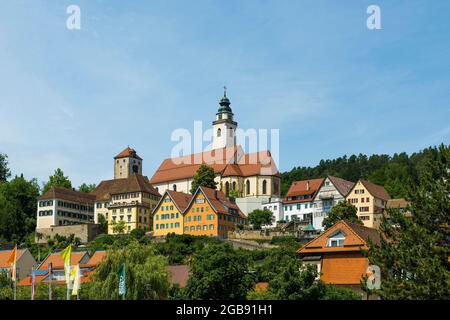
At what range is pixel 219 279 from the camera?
50.3m

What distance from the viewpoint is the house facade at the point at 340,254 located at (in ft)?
161

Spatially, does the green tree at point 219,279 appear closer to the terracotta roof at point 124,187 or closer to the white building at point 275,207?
the white building at point 275,207

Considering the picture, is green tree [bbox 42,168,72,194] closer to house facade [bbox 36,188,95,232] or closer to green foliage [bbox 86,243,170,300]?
house facade [bbox 36,188,95,232]

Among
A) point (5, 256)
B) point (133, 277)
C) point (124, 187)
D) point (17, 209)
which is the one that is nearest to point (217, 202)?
point (124, 187)

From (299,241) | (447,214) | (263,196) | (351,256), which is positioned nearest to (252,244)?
(299,241)

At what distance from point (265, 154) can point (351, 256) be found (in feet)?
302

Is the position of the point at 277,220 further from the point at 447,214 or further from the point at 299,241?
the point at 447,214

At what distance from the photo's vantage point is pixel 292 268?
40094 mm

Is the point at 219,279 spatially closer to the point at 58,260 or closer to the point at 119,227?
the point at 58,260

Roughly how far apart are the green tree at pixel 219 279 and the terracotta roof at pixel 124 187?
73.7 metres

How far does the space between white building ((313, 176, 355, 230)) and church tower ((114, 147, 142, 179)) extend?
147ft

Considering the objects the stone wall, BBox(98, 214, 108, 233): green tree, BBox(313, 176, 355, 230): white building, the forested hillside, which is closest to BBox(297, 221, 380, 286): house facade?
Result: the stone wall

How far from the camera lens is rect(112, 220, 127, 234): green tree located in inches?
4350
